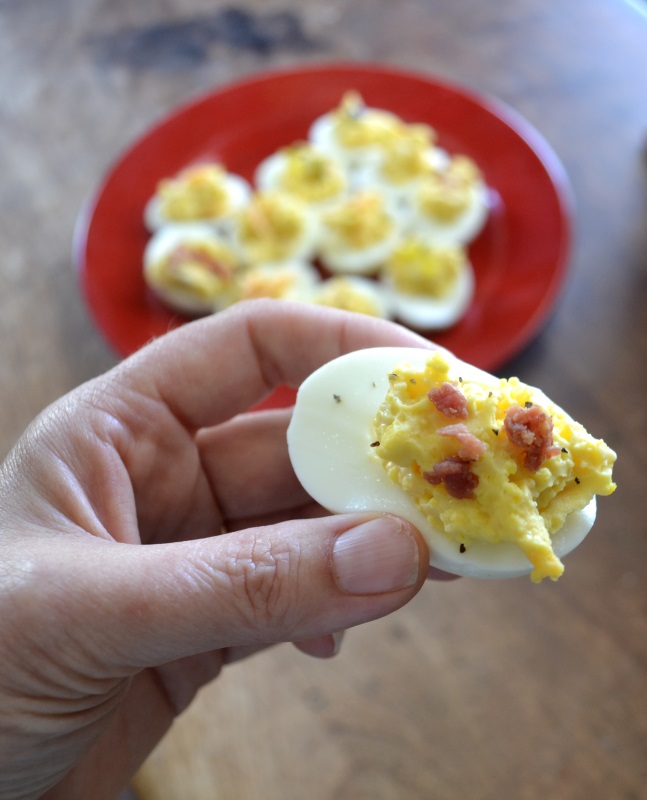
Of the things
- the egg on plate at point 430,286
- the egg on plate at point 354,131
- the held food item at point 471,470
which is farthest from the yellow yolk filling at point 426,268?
the held food item at point 471,470

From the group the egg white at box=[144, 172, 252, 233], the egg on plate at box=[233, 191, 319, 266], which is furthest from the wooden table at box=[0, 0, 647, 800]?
the egg on plate at box=[233, 191, 319, 266]

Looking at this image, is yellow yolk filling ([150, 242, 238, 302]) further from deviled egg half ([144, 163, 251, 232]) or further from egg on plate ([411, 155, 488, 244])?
egg on plate ([411, 155, 488, 244])

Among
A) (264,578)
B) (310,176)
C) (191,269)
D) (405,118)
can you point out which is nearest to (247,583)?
(264,578)

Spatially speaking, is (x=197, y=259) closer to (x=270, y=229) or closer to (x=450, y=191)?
(x=270, y=229)

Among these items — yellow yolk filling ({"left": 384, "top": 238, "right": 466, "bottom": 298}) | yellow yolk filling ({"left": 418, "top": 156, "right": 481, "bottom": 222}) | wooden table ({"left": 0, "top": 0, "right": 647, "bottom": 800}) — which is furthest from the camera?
yellow yolk filling ({"left": 418, "top": 156, "right": 481, "bottom": 222})

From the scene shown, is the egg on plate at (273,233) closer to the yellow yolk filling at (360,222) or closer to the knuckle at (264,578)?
the yellow yolk filling at (360,222)

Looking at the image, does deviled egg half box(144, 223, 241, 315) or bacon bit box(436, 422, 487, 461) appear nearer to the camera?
bacon bit box(436, 422, 487, 461)
